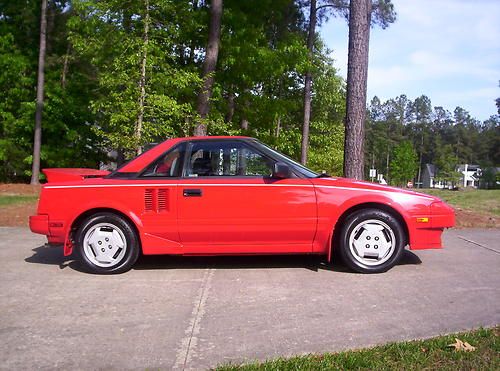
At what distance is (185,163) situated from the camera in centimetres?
558

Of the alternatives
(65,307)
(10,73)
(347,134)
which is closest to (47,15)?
(10,73)

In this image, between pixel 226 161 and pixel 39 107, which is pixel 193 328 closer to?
pixel 226 161

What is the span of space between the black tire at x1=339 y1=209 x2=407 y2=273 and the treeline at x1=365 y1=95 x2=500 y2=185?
320 ft

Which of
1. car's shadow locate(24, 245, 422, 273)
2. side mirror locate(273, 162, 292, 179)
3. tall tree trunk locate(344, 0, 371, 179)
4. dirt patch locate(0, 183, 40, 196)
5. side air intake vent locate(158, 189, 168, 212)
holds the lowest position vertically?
car's shadow locate(24, 245, 422, 273)


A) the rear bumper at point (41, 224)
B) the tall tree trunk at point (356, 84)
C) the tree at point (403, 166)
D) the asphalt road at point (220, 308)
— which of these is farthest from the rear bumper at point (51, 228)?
the tree at point (403, 166)

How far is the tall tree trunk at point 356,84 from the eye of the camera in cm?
950

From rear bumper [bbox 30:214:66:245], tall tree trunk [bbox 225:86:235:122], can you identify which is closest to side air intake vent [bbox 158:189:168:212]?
rear bumper [bbox 30:214:66:245]

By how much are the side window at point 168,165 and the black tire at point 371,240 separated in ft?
6.41

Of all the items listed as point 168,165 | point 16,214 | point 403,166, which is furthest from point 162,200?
point 403,166

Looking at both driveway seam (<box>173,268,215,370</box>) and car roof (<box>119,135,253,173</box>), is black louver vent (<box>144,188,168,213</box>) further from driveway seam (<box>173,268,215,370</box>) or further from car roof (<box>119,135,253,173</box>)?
driveway seam (<box>173,268,215,370</box>)

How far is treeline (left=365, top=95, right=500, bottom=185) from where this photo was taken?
4343 inches

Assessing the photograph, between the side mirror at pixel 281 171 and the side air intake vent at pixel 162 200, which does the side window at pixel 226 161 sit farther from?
the side air intake vent at pixel 162 200

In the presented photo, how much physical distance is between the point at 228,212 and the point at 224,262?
3.30ft

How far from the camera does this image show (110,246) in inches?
219
